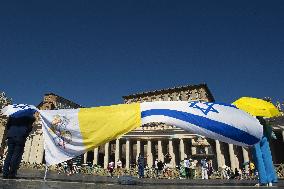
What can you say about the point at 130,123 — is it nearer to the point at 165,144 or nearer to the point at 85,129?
the point at 85,129

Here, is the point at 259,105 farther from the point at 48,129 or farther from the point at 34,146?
the point at 34,146

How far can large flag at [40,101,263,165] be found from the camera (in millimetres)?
7543

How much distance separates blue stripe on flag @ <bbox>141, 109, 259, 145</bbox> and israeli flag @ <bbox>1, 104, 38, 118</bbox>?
11.9 ft

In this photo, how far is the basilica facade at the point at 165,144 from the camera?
6050cm

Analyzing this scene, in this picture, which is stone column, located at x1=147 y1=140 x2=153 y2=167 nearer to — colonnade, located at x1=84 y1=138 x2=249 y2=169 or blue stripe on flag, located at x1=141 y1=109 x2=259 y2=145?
colonnade, located at x1=84 y1=138 x2=249 y2=169

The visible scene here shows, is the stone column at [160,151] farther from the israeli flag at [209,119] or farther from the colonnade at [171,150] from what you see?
the israeli flag at [209,119]

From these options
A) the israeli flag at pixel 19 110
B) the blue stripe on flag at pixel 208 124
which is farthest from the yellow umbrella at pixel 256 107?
the israeli flag at pixel 19 110

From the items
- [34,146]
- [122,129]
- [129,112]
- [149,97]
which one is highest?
[149,97]

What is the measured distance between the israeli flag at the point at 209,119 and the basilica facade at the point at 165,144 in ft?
138

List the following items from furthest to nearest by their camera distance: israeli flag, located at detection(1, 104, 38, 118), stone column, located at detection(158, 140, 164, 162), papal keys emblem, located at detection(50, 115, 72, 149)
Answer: stone column, located at detection(158, 140, 164, 162)
israeli flag, located at detection(1, 104, 38, 118)
papal keys emblem, located at detection(50, 115, 72, 149)

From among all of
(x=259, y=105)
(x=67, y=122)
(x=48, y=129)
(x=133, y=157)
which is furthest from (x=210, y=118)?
(x=133, y=157)

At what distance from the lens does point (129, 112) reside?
25.4 ft

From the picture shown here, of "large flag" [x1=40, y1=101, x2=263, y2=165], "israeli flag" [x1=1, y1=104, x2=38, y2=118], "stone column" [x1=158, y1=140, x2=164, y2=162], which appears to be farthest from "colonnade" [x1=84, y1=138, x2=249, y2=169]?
"large flag" [x1=40, y1=101, x2=263, y2=165]

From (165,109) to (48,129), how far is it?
10.6 ft
